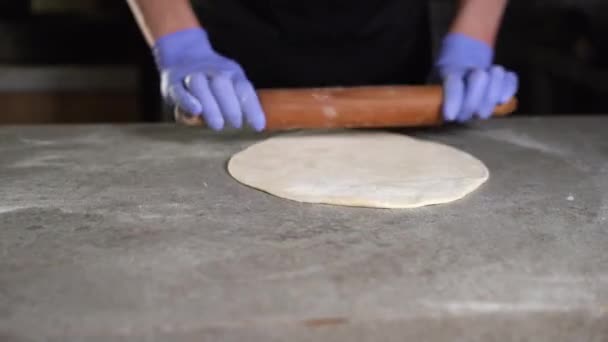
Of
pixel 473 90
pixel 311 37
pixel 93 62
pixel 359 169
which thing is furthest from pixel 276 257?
pixel 93 62

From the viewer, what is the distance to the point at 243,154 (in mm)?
1151

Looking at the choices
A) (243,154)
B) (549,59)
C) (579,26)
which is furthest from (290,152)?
(549,59)

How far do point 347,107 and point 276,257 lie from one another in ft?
1.36

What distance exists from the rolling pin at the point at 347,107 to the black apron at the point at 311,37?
32 cm

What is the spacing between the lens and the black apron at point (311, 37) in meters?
1.43

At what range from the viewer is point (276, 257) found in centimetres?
77

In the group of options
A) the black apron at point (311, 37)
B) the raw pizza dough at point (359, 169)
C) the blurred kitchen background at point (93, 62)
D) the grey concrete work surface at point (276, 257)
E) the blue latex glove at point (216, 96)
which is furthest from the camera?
the blurred kitchen background at point (93, 62)

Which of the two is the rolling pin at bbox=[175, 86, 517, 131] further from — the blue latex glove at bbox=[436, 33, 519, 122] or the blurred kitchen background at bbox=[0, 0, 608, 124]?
the blurred kitchen background at bbox=[0, 0, 608, 124]

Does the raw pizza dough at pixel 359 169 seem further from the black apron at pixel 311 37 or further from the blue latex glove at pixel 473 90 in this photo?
the black apron at pixel 311 37

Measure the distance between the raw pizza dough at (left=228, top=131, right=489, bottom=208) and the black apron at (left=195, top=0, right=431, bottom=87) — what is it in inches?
9.7

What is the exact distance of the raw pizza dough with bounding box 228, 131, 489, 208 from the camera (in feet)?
3.14

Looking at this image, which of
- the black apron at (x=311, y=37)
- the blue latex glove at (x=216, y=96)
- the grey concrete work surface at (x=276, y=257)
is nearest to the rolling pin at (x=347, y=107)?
the blue latex glove at (x=216, y=96)

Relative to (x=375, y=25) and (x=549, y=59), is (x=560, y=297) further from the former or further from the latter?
(x=549, y=59)

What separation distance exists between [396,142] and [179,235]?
0.53 meters
